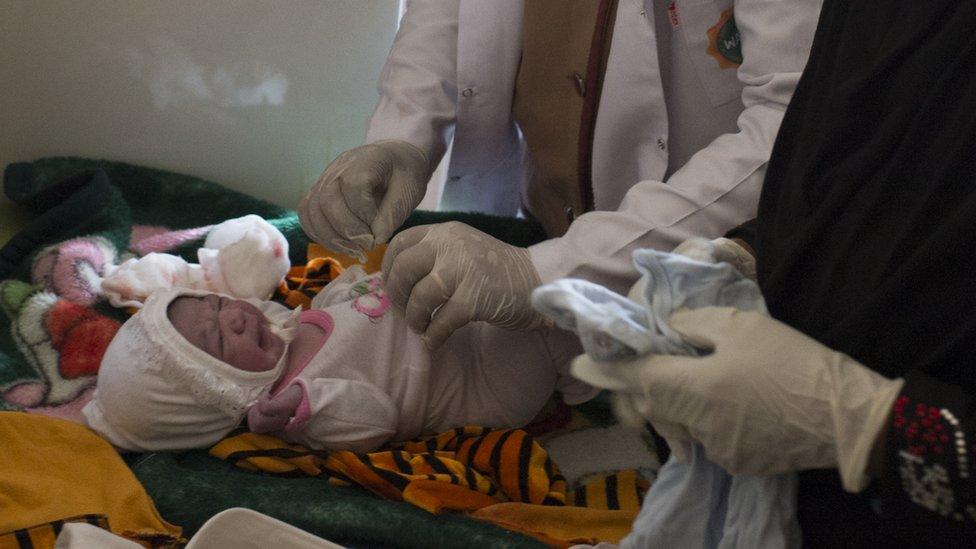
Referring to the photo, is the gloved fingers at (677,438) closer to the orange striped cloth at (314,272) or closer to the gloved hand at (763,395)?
the gloved hand at (763,395)

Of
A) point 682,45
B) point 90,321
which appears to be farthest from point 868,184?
point 90,321

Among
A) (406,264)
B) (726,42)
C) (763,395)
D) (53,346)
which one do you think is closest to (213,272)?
(53,346)

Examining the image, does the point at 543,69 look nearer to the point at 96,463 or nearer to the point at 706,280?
the point at 706,280

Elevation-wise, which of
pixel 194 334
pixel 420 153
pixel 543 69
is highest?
pixel 543 69

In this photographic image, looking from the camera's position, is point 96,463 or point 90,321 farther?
point 90,321

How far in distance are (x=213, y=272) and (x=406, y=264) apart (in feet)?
1.58

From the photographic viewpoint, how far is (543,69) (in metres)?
1.34

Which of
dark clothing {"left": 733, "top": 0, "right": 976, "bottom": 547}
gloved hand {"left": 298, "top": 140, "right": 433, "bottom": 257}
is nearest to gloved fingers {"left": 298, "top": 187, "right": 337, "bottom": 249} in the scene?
gloved hand {"left": 298, "top": 140, "right": 433, "bottom": 257}

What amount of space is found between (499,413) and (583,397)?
0.40 ft

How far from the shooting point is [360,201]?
1.25m

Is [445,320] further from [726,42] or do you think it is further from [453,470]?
[726,42]

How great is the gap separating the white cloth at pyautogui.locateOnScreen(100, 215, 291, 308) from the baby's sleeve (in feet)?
0.97

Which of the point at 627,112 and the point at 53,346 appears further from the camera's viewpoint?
the point at 53,346

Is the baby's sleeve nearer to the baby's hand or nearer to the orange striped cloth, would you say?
the baby's hand
